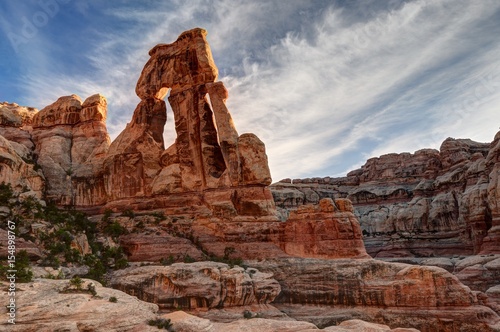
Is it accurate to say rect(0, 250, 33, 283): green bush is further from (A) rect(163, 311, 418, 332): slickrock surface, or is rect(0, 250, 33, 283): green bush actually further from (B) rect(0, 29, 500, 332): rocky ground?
(A) rect(163, 311, 418, 332): slickrock surface

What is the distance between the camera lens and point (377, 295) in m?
35.8

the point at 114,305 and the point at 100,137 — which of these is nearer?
the point at 114,305

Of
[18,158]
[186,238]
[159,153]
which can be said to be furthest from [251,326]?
[18,158]

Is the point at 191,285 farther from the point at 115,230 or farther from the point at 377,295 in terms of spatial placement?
the point at 377,295

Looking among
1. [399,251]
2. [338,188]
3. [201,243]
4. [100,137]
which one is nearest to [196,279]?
[201,243]

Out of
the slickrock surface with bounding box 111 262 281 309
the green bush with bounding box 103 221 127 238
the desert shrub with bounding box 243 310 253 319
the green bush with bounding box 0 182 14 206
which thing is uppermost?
the green bush with bounding box 0 182 14 206

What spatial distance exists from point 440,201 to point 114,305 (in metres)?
79.6

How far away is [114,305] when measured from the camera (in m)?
24.8

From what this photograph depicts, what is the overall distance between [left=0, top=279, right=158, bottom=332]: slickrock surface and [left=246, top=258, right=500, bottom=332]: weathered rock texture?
16.0 meters

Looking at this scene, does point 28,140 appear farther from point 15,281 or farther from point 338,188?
point 338,188

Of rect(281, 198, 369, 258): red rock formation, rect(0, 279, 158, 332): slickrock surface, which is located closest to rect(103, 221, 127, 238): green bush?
rect(0, 279, 158, 332): slickrock surface

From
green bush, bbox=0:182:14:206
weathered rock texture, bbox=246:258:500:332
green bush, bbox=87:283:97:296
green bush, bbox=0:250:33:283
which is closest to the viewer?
green bush, bbox=0:250:33:283

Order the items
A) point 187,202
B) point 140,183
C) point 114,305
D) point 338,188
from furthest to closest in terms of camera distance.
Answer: point 338,188 → point 140,183 → point 187,202 → point 114,305

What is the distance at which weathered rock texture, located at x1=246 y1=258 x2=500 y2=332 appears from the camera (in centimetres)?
3359
